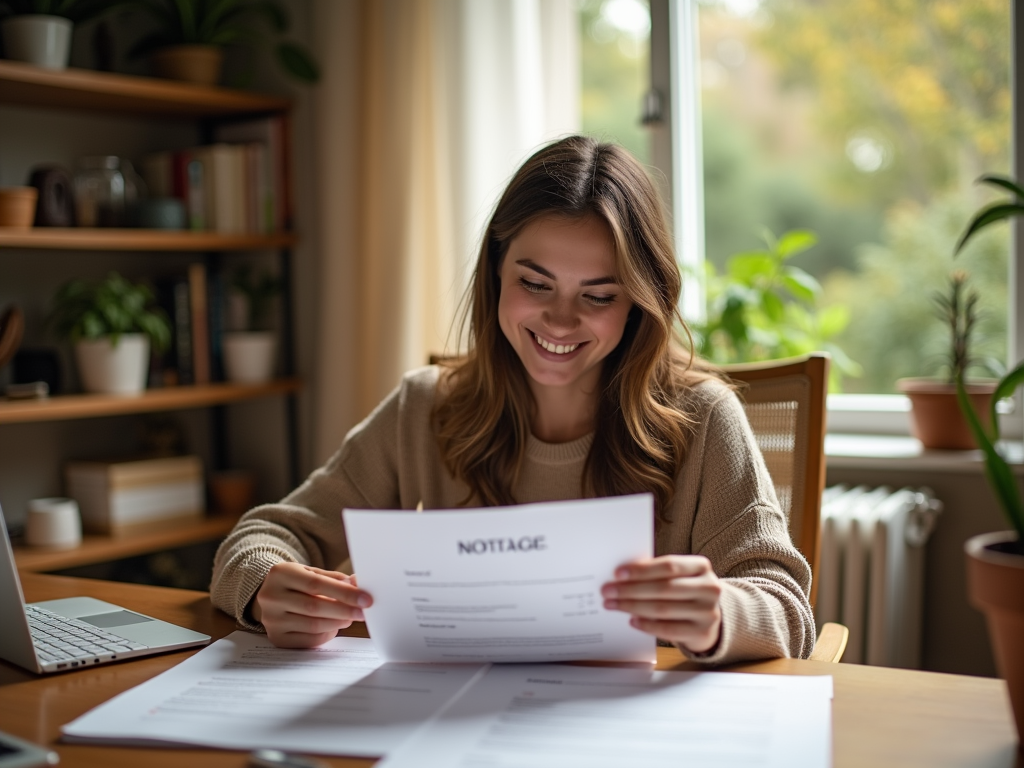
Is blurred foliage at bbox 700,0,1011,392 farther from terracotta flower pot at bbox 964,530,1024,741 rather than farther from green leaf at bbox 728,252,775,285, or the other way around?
terracotta flower pot at bbox 964,530,1024,741

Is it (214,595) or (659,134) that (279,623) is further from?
(659,134)

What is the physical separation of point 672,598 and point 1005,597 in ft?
0.96

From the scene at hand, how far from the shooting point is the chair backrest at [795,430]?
1493mm

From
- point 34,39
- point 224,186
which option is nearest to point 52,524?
point 224,186

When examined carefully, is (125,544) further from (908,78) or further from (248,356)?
(908,78)

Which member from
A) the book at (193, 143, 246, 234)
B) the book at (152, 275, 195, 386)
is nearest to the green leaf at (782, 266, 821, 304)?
the book at (193, 143, 246, 234)

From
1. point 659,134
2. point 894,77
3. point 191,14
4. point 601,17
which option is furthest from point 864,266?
point 191,14

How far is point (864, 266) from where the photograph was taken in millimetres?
2654

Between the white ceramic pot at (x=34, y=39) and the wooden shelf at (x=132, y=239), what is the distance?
1.20ft

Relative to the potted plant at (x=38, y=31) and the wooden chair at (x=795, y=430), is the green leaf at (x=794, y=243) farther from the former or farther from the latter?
the potted plant at (x=38, y=31)

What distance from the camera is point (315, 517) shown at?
1.48 metres

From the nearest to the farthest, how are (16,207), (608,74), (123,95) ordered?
(16,207)
(123,95)
(608,74)

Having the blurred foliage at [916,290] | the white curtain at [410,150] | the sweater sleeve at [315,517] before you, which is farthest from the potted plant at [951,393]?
the sweater sleeve at [315,517]

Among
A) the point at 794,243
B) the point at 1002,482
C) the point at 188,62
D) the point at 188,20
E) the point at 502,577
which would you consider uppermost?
the point at 188,20
